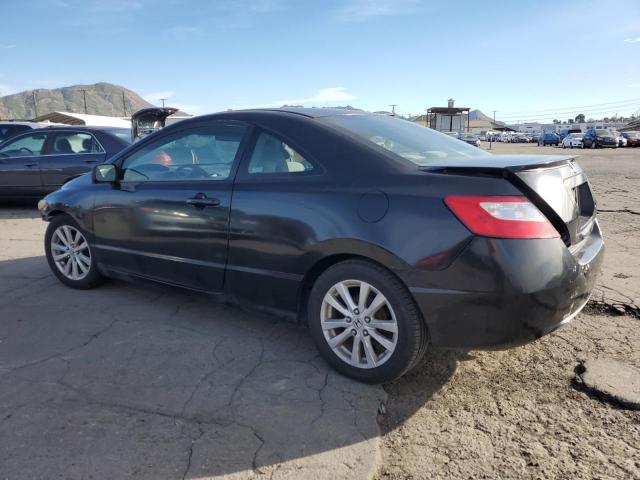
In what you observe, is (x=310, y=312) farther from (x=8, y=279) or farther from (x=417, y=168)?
(x=8, y=279)

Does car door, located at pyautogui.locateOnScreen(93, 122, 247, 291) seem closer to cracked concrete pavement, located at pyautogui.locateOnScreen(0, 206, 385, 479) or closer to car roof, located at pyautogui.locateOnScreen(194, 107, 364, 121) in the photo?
car roof, located at pyautogui.locateOnScreen(194, 107, 364, 121)

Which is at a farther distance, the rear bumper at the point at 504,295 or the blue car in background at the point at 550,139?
the blue car in background at the point at 550,139

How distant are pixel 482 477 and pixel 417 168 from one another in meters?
1.55

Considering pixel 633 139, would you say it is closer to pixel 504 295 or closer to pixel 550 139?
pixel 550 139

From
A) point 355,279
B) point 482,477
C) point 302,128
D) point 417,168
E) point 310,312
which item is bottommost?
point 482,477

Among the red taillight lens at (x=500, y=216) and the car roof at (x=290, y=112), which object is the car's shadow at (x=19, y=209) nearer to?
the car roof at (x=290, y=112)

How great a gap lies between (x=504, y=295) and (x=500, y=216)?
0.39 m

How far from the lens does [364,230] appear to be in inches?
109

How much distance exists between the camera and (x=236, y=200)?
133 inches

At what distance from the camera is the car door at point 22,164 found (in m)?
9.09

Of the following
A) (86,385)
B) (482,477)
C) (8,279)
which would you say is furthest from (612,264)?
(8,279)

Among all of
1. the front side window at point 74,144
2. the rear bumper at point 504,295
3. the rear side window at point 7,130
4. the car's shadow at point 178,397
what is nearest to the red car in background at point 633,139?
the rear side window at point 7,130

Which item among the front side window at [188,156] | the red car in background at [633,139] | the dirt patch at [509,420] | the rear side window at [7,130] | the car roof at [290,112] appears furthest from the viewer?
the red car in background at [633,139]

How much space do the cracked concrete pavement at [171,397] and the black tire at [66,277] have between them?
323mm
